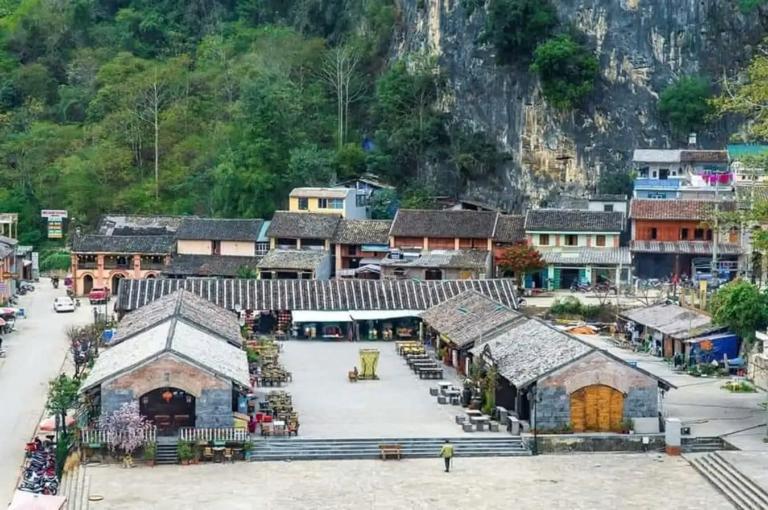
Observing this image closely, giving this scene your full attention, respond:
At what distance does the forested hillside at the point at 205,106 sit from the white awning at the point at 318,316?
2066 centimetres

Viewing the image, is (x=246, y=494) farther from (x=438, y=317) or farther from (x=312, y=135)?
(x=312, y=135)

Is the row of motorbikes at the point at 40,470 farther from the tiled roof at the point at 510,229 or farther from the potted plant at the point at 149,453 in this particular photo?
the tiled roof at the point at 510,229

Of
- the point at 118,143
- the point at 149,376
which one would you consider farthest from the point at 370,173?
the point at 149,376

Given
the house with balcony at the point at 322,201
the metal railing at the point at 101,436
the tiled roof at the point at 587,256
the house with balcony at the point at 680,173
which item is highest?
the house with balcony at the point at 680,173

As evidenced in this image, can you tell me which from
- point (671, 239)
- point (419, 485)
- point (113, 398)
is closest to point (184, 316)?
point (113, 398)

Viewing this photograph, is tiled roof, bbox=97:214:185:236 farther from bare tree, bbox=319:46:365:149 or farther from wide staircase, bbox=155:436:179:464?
A: wide staircase, bbox=155:436:179:464

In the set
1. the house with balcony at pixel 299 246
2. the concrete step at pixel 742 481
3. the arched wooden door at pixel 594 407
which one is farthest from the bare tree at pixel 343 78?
the concrete step at pixel 742 481

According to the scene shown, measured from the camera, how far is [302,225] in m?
65.2

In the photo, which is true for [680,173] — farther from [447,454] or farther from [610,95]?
[447,454]

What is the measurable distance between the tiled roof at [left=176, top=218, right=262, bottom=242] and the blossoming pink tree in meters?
33.6

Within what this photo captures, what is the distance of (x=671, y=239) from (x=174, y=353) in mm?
35174

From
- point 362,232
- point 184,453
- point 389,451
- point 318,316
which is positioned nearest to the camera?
point 184,453

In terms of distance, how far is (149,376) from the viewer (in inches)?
1291

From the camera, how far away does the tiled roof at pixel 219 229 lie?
216 feet
